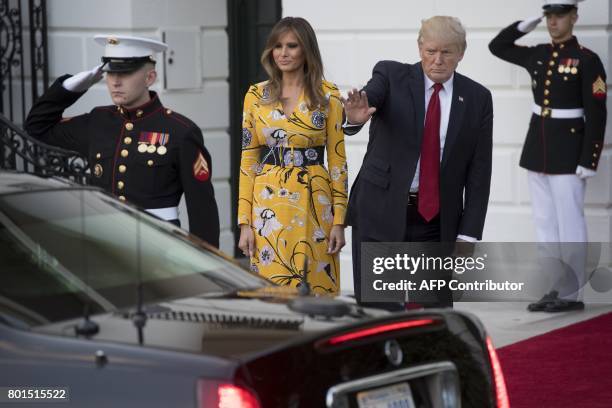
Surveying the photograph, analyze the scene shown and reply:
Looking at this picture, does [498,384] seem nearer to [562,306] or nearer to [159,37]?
[562,306]

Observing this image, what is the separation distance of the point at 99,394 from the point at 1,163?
24.1ft

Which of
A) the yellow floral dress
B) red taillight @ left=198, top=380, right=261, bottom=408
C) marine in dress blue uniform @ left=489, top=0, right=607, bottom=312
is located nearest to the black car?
red taillight @ left=198, top=380, right=261, bottom=408

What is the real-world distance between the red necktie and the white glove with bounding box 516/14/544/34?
132 inches

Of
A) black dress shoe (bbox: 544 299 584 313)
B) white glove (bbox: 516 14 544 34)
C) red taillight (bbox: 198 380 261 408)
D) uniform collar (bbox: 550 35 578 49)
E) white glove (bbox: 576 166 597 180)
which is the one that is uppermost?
white glove (bbox: 516 14 544 34)

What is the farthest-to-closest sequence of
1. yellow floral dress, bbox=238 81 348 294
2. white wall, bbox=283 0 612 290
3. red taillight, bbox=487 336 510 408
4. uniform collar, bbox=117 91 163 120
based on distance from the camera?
white wall, bbox=283 0 612 290 < yellow floral dress, bbox=238 81 348 294 < uniform collar, bbox=117 91 163 120 < red taillight, bbox=487 336 510 408

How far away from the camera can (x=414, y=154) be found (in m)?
6.97

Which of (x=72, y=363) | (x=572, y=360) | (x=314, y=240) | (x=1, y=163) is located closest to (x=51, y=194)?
(x=72, y=363)

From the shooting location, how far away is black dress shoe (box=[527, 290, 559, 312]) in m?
10.3

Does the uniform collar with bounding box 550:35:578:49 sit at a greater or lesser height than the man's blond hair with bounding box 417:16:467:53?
lesser

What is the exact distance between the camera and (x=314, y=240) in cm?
750

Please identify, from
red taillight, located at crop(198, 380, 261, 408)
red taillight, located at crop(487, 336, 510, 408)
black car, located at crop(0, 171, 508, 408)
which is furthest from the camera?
red taillight, located at crop(487, 336, 510, 408)

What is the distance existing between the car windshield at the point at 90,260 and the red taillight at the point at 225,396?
0.64 m

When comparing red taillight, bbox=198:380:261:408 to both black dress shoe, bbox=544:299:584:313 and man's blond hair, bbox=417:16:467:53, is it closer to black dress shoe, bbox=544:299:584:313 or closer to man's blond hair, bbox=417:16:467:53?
man's blond hair, bbox=417:16:467:53

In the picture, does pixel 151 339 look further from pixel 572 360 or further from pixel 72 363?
pixel 572 360
